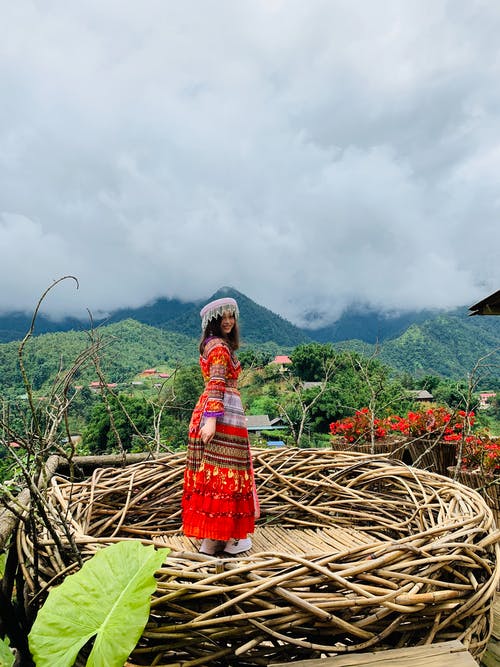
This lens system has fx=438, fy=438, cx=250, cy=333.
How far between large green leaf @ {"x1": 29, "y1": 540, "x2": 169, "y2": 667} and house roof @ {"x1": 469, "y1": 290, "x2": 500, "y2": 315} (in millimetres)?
4085

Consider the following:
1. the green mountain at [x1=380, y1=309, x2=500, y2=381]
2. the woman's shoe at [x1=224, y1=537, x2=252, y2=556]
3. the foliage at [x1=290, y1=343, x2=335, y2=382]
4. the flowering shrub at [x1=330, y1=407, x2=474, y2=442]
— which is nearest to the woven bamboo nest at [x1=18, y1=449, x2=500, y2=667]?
the woman's shoe at [x1=224, y1=537, x2=252, y2=556]

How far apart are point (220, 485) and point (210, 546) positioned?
23 centimetres

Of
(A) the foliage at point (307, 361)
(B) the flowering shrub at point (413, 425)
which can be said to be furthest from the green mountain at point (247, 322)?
(B) the flowering shrub at point (413, 425)

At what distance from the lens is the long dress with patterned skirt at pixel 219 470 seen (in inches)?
64.1

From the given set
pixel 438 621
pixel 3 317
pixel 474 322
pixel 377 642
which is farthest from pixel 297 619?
pixel 474 322

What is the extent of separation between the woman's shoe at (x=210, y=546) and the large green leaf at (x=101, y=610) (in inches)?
41.0

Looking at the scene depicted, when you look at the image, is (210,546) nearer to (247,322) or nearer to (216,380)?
(216,380)

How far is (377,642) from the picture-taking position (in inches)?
28.4

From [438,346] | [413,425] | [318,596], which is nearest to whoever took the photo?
[318,596]

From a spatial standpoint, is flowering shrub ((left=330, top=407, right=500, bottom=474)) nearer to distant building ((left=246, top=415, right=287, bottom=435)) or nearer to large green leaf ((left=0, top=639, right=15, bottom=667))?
large green leaf ((left=0, top=639, right=15, bottom=667))

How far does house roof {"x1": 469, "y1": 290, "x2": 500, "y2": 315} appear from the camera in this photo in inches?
157

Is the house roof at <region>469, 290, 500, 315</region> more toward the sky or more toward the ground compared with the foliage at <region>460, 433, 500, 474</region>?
more toward the sky

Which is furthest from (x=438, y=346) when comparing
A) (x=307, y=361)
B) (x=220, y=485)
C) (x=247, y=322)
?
(x=220, y=485)

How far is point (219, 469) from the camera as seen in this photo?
1.68m
